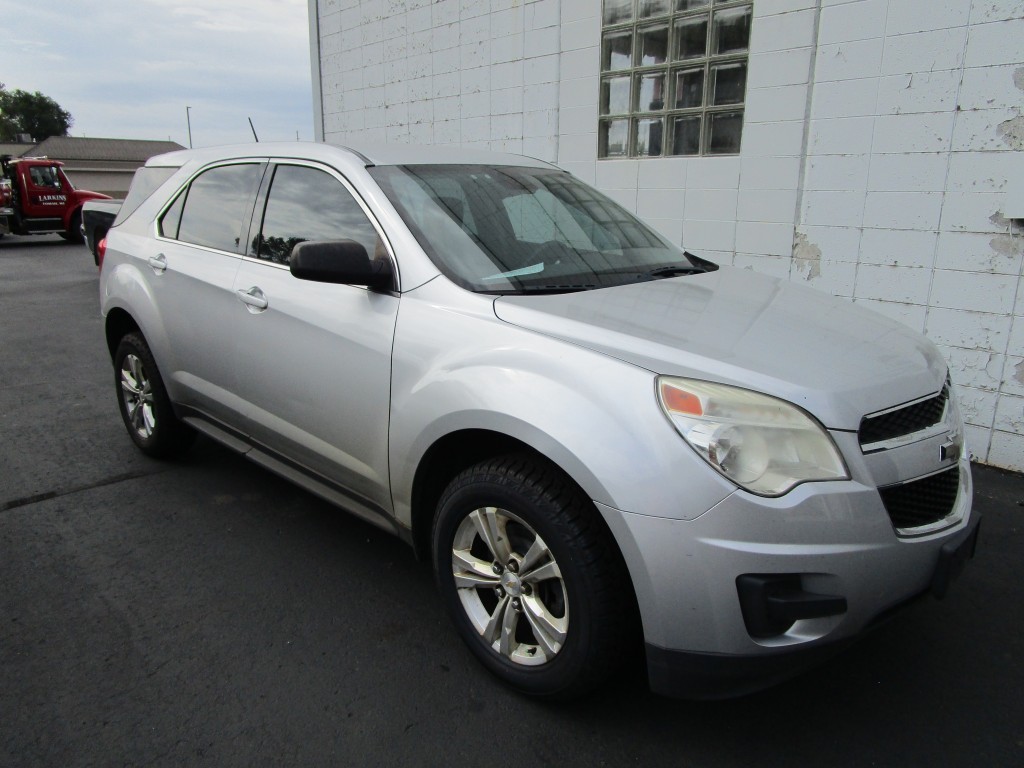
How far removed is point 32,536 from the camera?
350cm

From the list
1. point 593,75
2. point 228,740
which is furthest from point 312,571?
point 593,75

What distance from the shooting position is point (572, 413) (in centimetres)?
211

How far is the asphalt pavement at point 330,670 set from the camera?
7.36 feet

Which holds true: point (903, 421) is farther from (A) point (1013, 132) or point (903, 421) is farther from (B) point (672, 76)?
(B) point (672, 76)

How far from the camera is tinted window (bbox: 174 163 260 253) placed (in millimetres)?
3533

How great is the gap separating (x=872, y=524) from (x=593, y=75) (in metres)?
5.15

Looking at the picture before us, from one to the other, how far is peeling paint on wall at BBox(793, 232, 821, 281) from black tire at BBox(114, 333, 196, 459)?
4.04 m

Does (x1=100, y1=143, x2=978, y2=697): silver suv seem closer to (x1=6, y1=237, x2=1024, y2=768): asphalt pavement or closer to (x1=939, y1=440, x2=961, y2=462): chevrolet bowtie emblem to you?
(x1=939, y1=440, x2=961, y2=462): chevrolet bowtie emblem

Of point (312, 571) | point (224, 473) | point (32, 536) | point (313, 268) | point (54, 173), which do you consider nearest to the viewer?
point (313, 268)

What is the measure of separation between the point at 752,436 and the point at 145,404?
3.58 meters

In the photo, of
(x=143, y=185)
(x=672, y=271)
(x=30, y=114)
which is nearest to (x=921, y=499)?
(x=672, y=271)

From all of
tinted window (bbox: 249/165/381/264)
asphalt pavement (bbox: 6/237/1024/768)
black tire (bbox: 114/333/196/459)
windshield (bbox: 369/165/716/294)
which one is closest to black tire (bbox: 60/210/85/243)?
black tire (bbox: 114/333/196/459)

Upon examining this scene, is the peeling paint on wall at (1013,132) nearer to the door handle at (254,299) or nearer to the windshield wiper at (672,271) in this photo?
the windshield wiper at (672,271)

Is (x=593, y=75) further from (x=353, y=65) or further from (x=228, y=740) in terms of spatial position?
(x=228, y=740)
